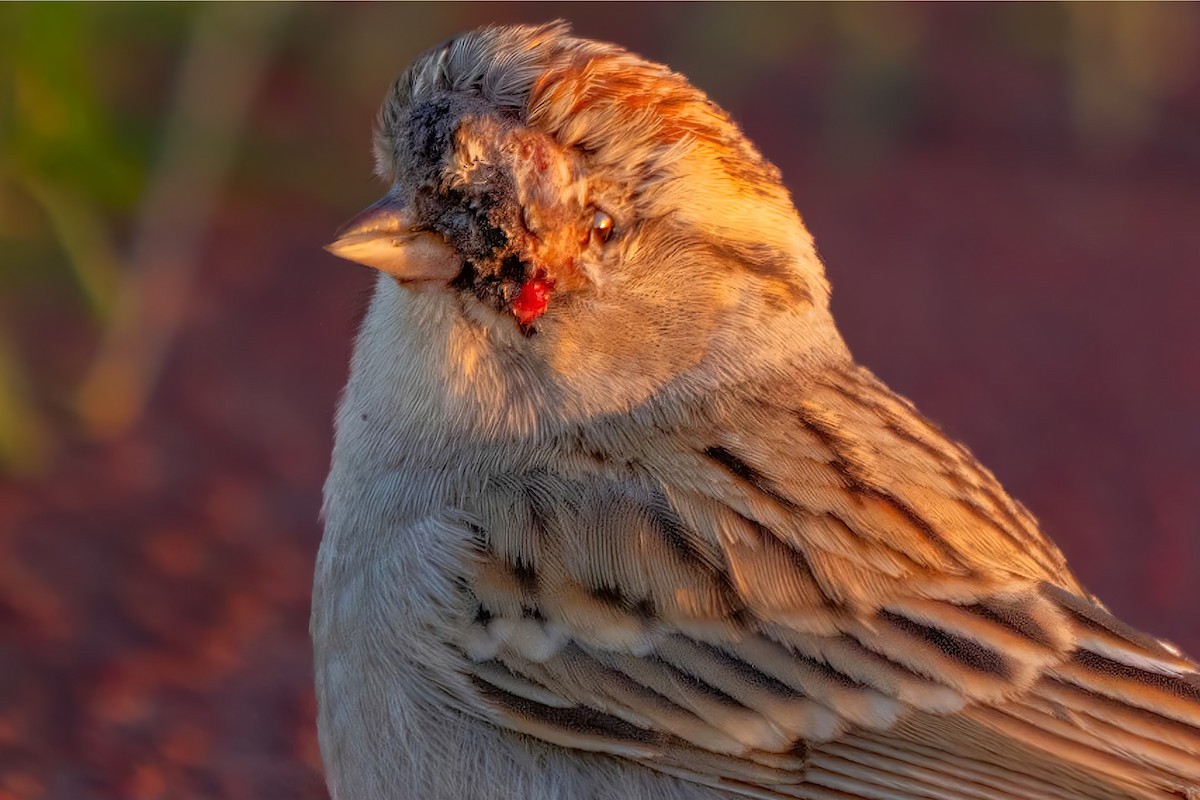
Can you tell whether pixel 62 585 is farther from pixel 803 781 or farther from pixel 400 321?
pixel 803 781

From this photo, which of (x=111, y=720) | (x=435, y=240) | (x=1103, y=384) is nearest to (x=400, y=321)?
(x=435, y=240)

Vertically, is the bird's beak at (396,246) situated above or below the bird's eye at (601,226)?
below

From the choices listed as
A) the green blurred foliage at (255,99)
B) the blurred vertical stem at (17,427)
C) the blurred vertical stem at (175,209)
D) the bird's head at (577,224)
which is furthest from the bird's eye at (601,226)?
the blurred vertical stem at (175,209)

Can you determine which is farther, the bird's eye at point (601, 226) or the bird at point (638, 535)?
the bird's eye at point (601, 226)

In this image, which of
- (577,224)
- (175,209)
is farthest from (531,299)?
(175,209)

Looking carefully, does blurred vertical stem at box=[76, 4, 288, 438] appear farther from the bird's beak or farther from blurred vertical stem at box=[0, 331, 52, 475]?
the bird's beak

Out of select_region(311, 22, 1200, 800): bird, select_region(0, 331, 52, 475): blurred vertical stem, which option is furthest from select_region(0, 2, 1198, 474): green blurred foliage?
select_region(311, 22, 1200, 800): bird

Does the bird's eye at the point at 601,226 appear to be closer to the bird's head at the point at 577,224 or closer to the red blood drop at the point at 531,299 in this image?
the bird's head at the point at 577,224
